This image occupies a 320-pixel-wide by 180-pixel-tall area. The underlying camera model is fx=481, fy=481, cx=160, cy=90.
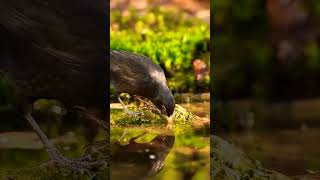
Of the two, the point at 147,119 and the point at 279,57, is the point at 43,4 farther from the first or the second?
the point at 279,57

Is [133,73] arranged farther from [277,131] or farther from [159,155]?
[277,131]

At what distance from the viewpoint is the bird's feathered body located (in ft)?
13.2

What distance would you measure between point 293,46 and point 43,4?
218cm

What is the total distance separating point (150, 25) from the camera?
14.0 ft

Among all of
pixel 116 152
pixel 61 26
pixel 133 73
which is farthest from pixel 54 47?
pixel 116 152

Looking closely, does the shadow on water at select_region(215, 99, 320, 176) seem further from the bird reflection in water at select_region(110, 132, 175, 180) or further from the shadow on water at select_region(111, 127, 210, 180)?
the bird reflection in water at select_region(110, 132, 175, 180)

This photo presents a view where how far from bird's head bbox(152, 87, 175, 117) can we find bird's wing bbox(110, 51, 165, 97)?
56 millimetres

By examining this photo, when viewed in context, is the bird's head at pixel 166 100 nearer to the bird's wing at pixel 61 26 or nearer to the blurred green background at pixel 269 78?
the blurred green background at pixel 269 78

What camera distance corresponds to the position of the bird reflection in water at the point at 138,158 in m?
4.11

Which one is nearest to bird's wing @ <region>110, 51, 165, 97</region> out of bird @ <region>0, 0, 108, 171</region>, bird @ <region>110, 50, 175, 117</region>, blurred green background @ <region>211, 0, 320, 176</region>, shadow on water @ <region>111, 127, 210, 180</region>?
bird @ <region>110, 50, 175, 117</region>

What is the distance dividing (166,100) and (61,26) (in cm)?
110

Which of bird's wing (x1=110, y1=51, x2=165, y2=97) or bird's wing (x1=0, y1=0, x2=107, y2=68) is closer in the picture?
bird's wing (x1=0, y1=0, x2=107, y2=68)

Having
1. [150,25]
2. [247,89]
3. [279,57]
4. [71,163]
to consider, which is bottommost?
[71,163]

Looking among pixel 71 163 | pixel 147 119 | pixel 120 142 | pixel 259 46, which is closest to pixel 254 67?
pixel 259 46
